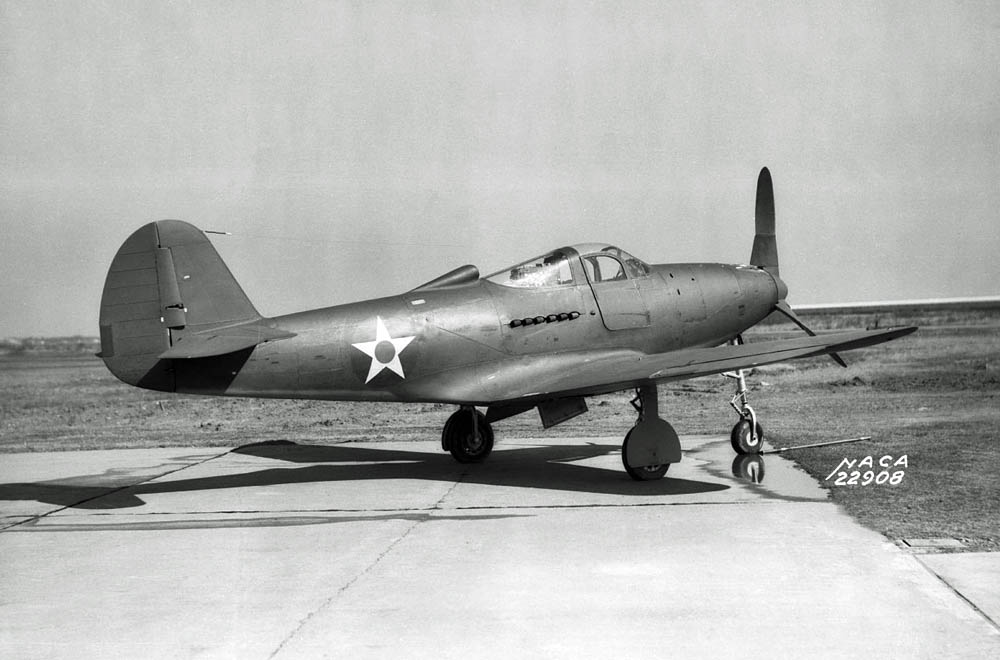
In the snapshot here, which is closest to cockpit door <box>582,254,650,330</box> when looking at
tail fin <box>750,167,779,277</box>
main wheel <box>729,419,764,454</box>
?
main wheel <box>729,419,764,454</box>

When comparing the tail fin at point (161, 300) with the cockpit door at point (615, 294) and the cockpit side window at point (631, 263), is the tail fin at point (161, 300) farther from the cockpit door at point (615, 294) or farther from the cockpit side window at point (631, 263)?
the cockpit side window at point (631, 263)

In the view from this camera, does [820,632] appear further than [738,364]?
No

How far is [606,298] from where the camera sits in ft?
39.7

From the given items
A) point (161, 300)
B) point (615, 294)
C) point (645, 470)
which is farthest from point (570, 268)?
point (161, 300)

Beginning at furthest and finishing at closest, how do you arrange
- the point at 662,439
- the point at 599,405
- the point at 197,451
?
1. the point at 599,405
2. the point at 197,451
3. the point at 662,439

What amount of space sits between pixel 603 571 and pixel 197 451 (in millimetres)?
Result: 9537

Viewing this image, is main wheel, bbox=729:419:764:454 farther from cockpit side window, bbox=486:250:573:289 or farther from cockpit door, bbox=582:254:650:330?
cockpit side window, bbox=486:250:573:289

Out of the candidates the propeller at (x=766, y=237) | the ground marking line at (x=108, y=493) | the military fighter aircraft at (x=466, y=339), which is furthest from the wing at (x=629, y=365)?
the ground marking line at (x=108, y=493)

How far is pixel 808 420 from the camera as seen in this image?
643 inches

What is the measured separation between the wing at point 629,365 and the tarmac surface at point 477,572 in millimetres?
1087

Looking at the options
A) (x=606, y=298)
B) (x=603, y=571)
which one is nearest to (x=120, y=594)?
(x=603, y=571)

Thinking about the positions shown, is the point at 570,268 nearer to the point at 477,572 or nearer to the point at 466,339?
the point at 466,339

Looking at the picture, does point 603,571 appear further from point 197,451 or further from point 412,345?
point 197,451

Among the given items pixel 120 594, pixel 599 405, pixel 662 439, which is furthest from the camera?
pixel 599 405
